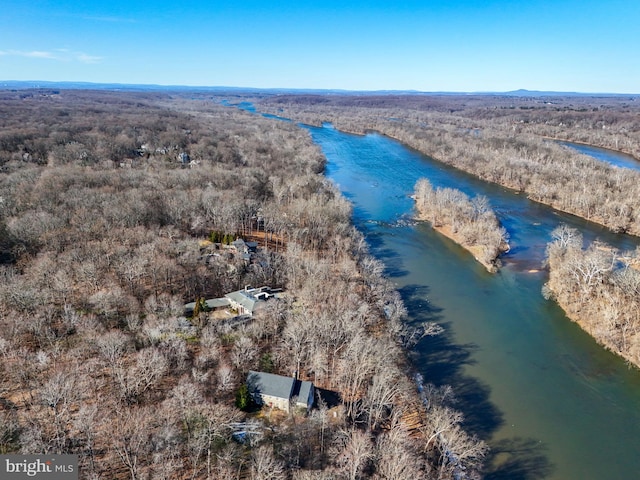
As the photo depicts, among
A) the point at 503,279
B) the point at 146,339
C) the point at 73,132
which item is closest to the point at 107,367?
the point at 146,339

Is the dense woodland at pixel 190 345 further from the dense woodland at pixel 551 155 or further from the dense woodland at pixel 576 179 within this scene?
the dense woodland at pixel 551 155

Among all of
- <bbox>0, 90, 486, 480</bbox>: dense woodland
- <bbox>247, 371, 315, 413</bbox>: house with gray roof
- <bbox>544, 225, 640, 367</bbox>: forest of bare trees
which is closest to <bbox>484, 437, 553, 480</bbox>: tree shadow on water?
<bbox>0, 90, 486, 480</bbox>: dense woodland

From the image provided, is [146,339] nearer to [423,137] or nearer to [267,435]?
[267,435]

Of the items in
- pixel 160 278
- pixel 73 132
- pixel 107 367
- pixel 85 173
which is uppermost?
pixel 73 132

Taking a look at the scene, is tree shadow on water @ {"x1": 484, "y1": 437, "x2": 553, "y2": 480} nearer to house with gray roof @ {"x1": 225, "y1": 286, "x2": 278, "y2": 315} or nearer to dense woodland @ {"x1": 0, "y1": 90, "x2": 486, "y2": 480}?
dense woodland @ {"x1": 0, "y1": 90, "x2": 486, "y2": 480}

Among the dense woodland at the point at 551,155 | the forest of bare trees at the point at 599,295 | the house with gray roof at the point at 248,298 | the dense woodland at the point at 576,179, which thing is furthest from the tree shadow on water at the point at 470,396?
the dense woodland at the point at 551,155

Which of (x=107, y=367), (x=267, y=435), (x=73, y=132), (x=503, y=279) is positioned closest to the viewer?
(x=267, y=435)
